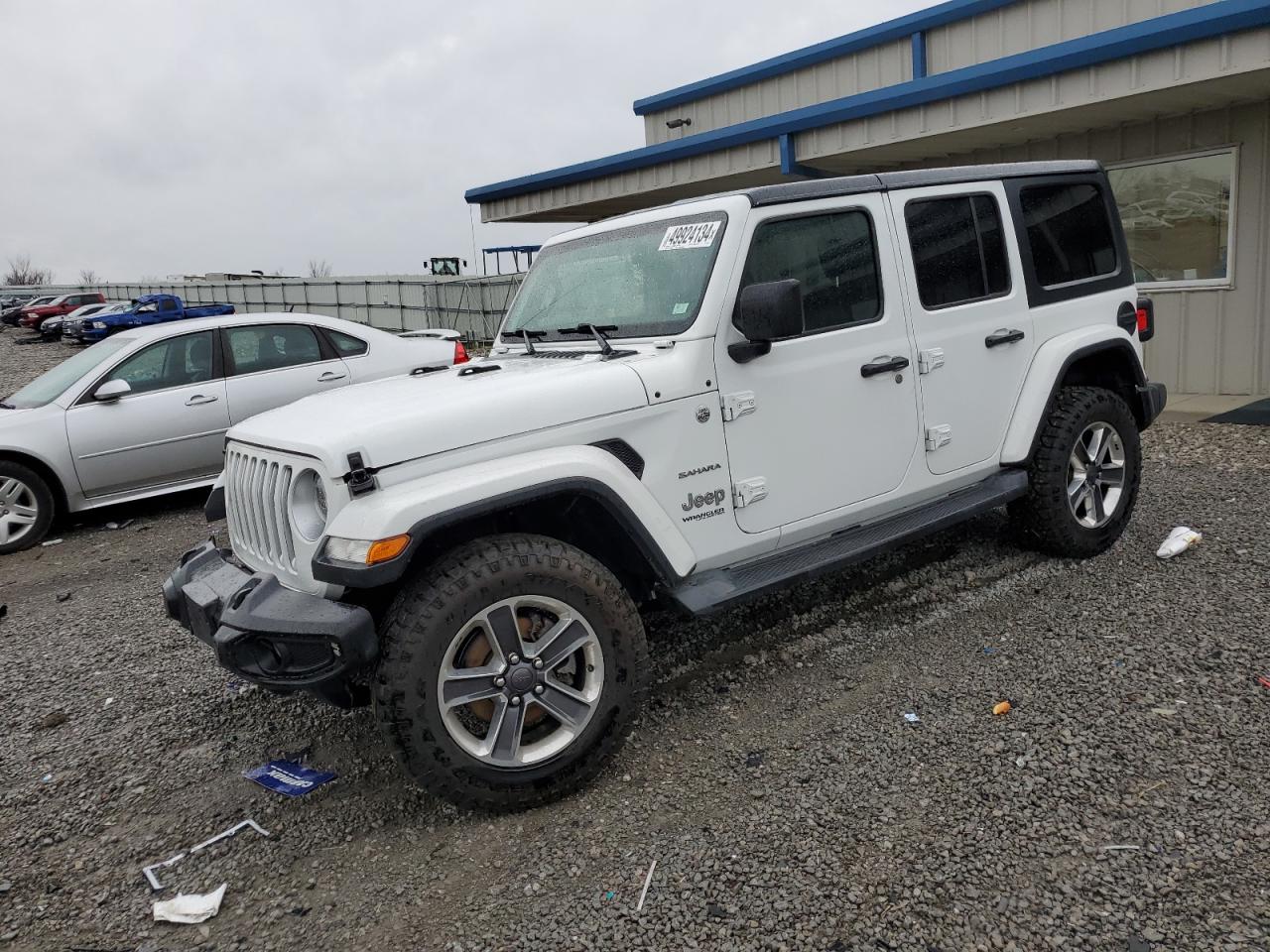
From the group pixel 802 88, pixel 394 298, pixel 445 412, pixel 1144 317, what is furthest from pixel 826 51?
pixel 394 298

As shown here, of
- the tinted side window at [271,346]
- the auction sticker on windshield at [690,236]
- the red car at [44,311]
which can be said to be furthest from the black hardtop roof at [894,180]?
the red car at [44,311]

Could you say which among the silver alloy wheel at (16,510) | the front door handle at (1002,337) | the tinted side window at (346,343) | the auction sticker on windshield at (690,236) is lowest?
the silver alloy wheel at (16,510)

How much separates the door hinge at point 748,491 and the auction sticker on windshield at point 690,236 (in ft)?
3.09

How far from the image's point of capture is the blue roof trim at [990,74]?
23.1 ft

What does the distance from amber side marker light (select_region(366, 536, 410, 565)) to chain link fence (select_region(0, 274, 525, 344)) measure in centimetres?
1326

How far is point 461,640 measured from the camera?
9.89 feet

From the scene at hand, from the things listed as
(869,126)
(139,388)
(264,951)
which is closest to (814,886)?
(264,951)

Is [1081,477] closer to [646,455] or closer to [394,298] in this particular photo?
[646,455]

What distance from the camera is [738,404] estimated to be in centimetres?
355

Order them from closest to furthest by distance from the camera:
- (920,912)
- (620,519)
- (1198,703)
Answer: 1. (920,912)
2. (620,519)
3. (1198,703)

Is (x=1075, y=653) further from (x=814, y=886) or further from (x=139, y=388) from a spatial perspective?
(x=139, y=388)

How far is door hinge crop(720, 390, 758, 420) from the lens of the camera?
353cm

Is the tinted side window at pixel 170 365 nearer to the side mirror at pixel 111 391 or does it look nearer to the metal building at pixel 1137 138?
the side mirror at pixel 111 391

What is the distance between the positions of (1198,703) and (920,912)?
1.68 m
